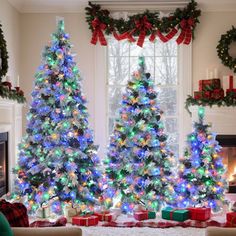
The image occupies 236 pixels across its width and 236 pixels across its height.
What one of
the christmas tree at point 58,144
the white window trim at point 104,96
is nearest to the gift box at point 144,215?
the christmas tree at point 58,144

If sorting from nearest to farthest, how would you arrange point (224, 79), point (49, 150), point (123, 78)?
point (49, 150), point (224, 79), point (123, 78)

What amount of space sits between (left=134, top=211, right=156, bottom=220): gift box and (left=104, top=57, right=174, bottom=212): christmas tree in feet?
0.56

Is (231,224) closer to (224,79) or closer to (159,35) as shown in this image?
(224,79)

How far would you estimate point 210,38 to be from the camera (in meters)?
7.54

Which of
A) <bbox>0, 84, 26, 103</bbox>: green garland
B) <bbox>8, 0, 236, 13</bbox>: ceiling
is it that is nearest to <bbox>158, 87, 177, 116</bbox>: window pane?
<bbox>8, 0, 236, 13</bbox>: ceiling

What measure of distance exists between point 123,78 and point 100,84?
1.40 feet

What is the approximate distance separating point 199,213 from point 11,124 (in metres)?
2.99

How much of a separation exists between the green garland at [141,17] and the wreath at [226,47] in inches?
20.4

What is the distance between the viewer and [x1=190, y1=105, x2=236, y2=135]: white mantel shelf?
7.07m

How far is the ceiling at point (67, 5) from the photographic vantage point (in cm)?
740

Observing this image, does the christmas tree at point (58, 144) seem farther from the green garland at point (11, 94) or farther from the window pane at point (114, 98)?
the window pane at point (114, 98)

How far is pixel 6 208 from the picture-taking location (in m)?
3.61

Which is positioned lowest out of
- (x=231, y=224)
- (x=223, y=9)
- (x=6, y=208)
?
(x=231, y=224)

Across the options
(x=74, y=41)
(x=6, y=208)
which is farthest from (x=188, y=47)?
(x=6, y=208)
